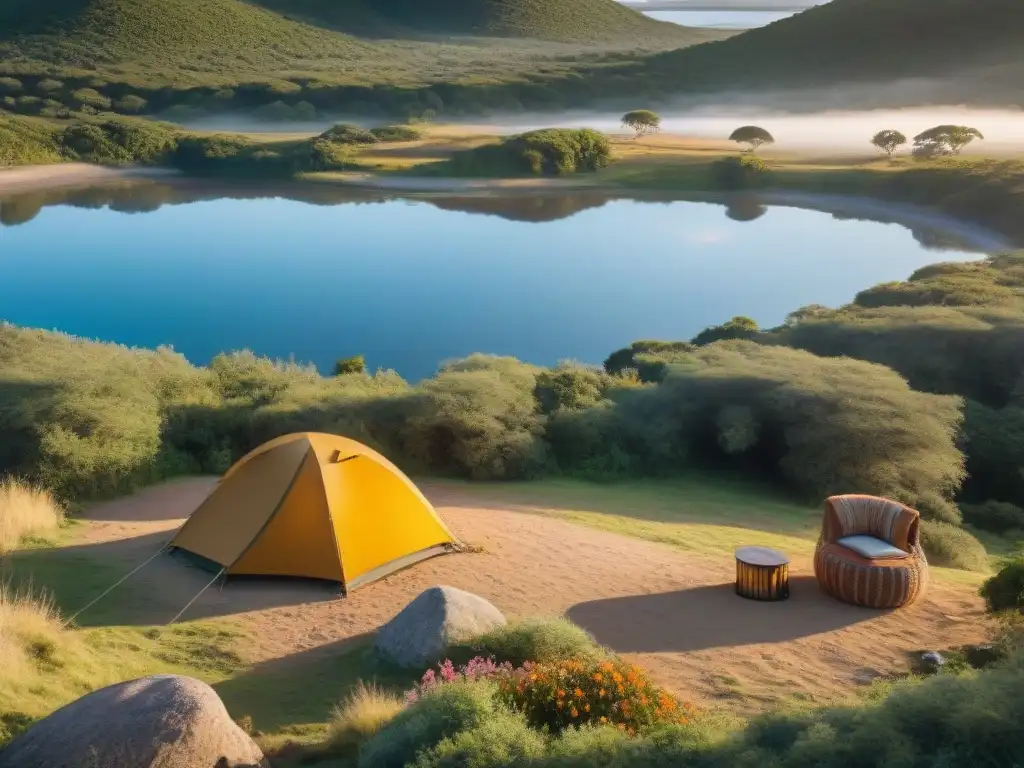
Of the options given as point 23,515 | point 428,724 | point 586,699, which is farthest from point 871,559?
point 23,515

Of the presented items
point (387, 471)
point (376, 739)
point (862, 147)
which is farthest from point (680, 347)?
point (862, 147)

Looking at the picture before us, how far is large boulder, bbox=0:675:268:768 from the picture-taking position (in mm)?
6207

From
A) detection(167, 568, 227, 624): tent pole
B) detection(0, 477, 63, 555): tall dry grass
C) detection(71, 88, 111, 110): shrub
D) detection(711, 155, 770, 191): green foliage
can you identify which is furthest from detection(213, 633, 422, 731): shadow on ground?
detection(71, 88, 111, 110): shrub

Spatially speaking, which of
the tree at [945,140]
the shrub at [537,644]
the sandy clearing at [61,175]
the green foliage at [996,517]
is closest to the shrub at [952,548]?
the green foliage at [996,517]

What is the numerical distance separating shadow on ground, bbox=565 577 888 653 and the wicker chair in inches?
8.3

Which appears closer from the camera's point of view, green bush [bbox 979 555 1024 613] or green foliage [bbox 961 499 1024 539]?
green bush [bbox 979 555 1024 613]

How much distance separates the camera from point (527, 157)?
72.1m

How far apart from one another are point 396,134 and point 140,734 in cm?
8241

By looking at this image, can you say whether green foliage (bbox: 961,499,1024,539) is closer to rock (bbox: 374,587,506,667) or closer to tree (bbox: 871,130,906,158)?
rock (bbox: 374,587,506,667)

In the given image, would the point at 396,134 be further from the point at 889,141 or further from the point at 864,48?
the point at 864,48

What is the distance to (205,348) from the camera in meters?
33.6

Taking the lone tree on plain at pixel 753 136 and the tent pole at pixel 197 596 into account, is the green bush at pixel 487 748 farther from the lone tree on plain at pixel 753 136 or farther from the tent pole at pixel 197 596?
the lone tree on plain at pixel 753 136

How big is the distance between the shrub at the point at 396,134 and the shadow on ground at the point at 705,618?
77.0m

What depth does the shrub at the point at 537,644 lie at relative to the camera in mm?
8516
